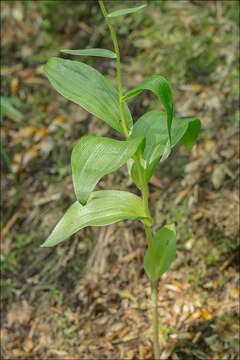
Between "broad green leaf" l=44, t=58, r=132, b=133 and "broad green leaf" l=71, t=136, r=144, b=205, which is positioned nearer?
"broad green leaf" l=71, t=136, r=144, b=205

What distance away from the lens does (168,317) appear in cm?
217

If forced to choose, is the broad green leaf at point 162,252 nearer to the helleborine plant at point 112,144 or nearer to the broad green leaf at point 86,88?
the helleborine plant at point 112,144

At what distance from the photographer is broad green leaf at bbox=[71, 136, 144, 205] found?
3.79 ft

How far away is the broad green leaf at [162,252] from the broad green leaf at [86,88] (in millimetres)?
519

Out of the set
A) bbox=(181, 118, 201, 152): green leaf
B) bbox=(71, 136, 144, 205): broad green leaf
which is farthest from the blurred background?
bbox=(71, 136, 144, 205): broad green leaf

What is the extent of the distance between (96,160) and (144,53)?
80.0 inches

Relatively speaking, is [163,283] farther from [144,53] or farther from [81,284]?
[144,53]

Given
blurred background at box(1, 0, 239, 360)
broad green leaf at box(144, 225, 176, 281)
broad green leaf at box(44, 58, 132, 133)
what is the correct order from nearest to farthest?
broad green leaf at box(44, 58, 132, 133) → broad green leaf at box(144, 225, 176, 281) → blurred background at box(1, 0, 239, 360)

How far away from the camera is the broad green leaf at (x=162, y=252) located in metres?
1.71

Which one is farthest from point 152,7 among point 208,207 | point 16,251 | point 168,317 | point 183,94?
point 168,317

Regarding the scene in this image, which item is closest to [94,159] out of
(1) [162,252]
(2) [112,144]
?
(2) [112,144]

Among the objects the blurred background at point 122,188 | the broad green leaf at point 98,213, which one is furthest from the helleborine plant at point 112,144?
the blurred background at point 122,188

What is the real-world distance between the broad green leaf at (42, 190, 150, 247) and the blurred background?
837 mm

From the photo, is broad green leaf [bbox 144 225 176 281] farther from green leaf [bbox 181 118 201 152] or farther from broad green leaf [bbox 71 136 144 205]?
broad green leaf [bbox 71 136 144 205]
